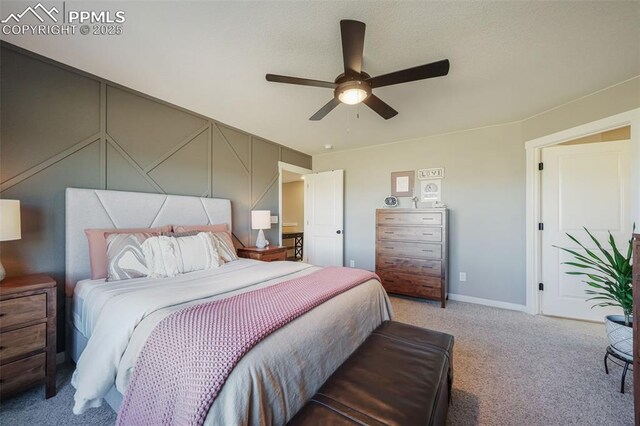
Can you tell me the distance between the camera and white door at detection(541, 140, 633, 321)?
2.74m

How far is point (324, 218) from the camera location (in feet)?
15.6

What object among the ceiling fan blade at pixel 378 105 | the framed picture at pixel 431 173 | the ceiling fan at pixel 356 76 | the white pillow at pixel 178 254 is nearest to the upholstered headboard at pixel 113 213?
the white pillow at pixel 178 254

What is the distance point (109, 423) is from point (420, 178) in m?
4.11

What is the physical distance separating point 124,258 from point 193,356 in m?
1.45

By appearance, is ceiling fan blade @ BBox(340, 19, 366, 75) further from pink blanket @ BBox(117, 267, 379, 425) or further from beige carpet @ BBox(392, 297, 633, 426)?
beige carpet @ BBox(392, 297, 633, 426)

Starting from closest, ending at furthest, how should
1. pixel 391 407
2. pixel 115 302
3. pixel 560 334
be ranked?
1. pixel 391 407
2. pixel 115 302
3. pixel 560 334

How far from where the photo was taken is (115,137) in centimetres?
242

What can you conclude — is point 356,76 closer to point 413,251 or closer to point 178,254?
point 178,254

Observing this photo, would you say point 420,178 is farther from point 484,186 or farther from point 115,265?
point 115,265

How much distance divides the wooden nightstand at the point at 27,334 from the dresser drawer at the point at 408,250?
3.45 meters

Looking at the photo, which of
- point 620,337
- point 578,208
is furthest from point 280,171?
point 620,337

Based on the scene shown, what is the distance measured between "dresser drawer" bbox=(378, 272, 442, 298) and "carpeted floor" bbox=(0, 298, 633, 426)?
1.96 feet

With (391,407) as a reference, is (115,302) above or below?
above

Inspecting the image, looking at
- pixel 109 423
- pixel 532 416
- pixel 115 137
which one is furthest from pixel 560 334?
pixel 115 137
